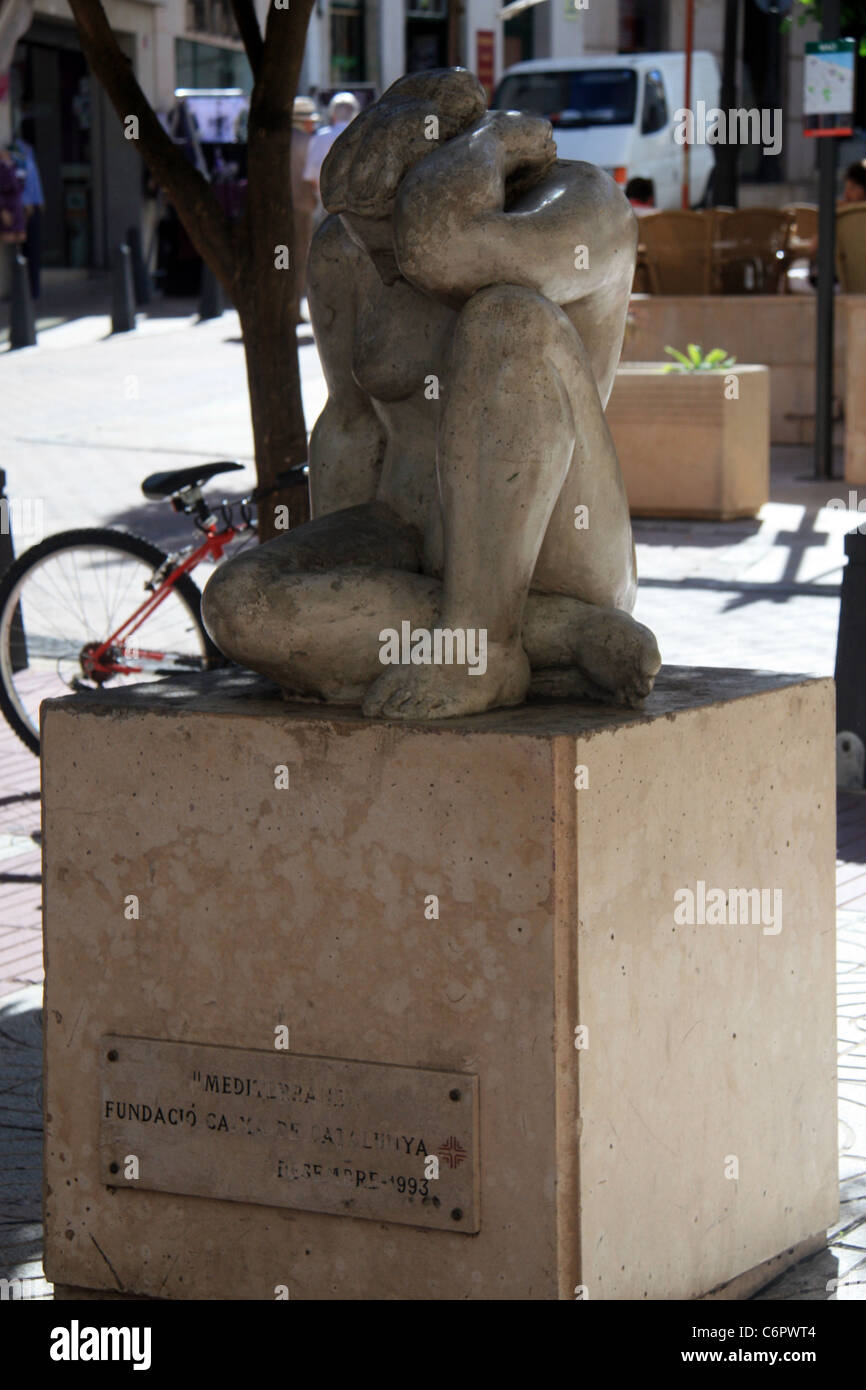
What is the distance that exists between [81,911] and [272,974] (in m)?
0.39

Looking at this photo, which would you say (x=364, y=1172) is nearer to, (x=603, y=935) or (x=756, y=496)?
(x=603, y=935)

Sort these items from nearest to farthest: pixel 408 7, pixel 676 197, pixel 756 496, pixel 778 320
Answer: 1. pixel 756 496
2. pixel 778 320
3. pixel 676 197
4. pixel 408 7

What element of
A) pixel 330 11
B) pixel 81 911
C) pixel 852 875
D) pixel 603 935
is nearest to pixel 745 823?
pixel 603 935

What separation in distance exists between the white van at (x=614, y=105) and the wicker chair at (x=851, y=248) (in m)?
8.86

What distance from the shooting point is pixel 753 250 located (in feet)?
54.7

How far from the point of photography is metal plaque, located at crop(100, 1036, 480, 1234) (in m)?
3.27

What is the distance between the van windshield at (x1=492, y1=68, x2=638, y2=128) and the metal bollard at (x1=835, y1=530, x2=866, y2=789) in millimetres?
19077

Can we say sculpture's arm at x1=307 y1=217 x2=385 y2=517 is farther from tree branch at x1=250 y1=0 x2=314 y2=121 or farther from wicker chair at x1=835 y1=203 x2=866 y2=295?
wicker chair at x1=835 y1=203 x2=866 y2=295

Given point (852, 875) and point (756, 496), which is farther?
point (756, 496)

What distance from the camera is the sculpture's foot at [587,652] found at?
11.3 feet

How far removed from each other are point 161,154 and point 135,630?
165 centimetres

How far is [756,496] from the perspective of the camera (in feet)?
42.6

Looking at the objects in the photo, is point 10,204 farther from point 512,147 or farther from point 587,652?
point 587,652

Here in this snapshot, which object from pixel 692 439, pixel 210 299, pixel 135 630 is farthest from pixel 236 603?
pixel 210 299
